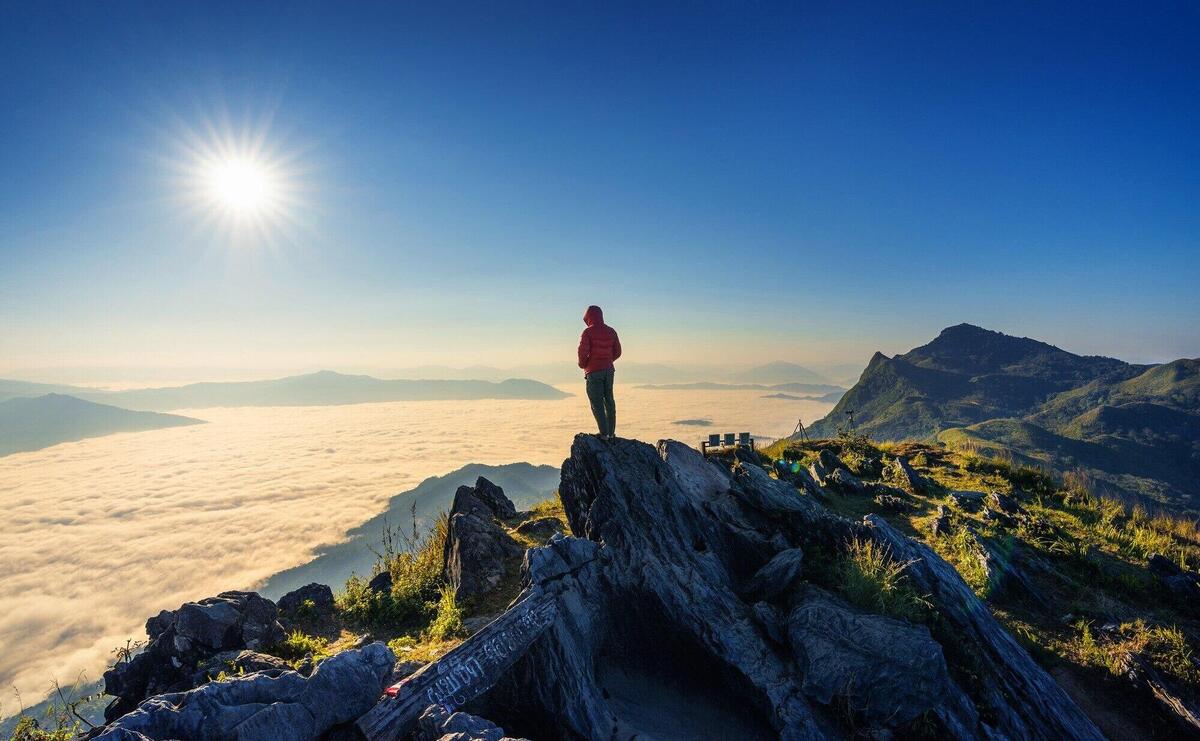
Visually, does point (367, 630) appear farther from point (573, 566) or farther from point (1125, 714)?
point (1125, 714)

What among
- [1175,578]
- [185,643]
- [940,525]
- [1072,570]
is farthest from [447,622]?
[1175,578]

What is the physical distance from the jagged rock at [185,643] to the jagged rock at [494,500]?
8.16m

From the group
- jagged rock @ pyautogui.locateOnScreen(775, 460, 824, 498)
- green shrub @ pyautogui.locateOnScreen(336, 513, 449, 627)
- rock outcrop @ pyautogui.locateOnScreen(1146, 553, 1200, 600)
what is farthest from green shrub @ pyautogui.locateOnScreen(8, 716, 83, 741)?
rock outcrop @ pyautogui.locateOnScreen(1146, 553, 1200, 600)

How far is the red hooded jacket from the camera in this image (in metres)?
12.2

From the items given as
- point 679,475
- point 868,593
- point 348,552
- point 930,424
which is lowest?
point 348,552

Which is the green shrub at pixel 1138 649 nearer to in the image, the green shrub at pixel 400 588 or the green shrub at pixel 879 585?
the green shrub at pixel 879 585

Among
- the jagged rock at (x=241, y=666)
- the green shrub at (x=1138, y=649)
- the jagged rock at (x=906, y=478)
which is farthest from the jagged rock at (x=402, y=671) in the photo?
the jagged rock at (x=906, y=478)

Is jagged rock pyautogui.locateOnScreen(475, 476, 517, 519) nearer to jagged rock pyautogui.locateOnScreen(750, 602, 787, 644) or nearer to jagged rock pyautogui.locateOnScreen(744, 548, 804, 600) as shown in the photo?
jagged rock pyautogui.locateOnScreen(744, 548, 804, 600)

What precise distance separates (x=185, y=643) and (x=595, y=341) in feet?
32.7

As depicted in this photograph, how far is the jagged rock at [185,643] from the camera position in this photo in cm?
777

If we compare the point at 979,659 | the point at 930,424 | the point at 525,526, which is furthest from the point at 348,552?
the point at 930,424

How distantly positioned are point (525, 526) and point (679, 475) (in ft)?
20.1

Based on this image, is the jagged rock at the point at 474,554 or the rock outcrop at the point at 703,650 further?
the jagged rock at the point at 474,554

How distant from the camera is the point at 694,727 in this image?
6.64 m
